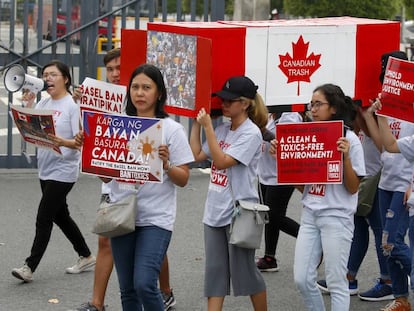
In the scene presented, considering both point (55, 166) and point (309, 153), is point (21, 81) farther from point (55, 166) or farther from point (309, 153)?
point (309, 153)

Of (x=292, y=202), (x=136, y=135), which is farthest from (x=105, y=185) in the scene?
(x=292, y=202)

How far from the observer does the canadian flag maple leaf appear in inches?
253

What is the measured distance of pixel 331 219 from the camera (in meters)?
6.04

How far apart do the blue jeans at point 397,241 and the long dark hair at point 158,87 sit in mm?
1885

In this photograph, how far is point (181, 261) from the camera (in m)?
8.43

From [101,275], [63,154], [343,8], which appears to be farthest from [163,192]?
[343,8]

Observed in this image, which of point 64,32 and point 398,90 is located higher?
point 64,32

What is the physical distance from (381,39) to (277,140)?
1194 millimetres

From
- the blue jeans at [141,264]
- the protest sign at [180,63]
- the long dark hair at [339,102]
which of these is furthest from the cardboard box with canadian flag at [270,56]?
the blue jeans at [141,264]

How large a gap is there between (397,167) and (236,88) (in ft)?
4.90

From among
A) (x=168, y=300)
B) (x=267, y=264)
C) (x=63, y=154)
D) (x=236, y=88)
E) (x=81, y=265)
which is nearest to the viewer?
(x=236, y=88)

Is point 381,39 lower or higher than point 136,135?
higher

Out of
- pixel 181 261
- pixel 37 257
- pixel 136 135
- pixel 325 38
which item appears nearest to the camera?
pixel 136 135

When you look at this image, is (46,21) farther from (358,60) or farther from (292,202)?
(358,60)
